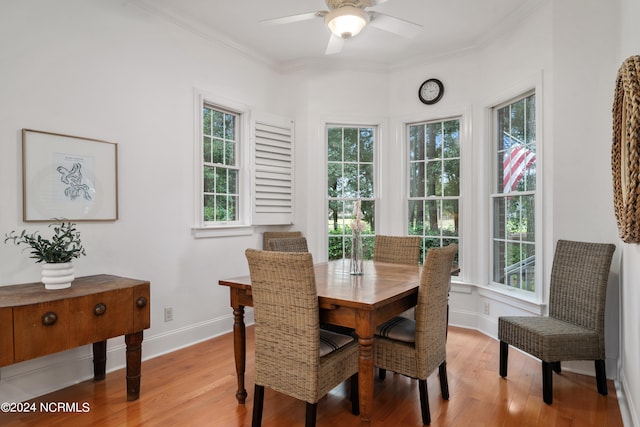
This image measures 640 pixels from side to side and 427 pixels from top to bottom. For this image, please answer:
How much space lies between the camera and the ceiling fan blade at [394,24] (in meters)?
2.65

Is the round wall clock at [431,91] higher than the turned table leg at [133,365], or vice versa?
the round wall clock at [431,91]

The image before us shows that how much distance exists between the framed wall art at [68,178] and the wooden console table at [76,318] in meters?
0.49

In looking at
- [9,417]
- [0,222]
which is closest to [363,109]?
[0,222]

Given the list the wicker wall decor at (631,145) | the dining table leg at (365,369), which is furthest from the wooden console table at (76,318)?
the wicker wall decor at (631,145)

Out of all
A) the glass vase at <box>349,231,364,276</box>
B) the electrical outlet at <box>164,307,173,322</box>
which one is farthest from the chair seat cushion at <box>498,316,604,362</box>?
the electrical outlet at <box>164,307,173,322</box>

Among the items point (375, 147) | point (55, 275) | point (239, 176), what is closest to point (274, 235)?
point (239, 176)

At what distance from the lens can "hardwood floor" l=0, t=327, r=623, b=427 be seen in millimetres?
2225

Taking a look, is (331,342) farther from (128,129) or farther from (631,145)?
(128,129)

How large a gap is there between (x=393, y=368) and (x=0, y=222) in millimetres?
2587

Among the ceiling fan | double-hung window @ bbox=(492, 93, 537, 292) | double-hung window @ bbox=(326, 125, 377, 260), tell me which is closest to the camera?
the ceiling fan

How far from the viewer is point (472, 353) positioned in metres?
3.31

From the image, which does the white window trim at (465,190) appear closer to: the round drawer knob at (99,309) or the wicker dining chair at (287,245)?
the wicker dining chair at (287,245)

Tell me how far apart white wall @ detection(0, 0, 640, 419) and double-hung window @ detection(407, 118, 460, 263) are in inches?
7.5

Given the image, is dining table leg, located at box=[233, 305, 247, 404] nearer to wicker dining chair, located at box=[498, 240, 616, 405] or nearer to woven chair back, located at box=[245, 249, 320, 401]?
woven chair back, located at box=[245, 249, 320, 401]
